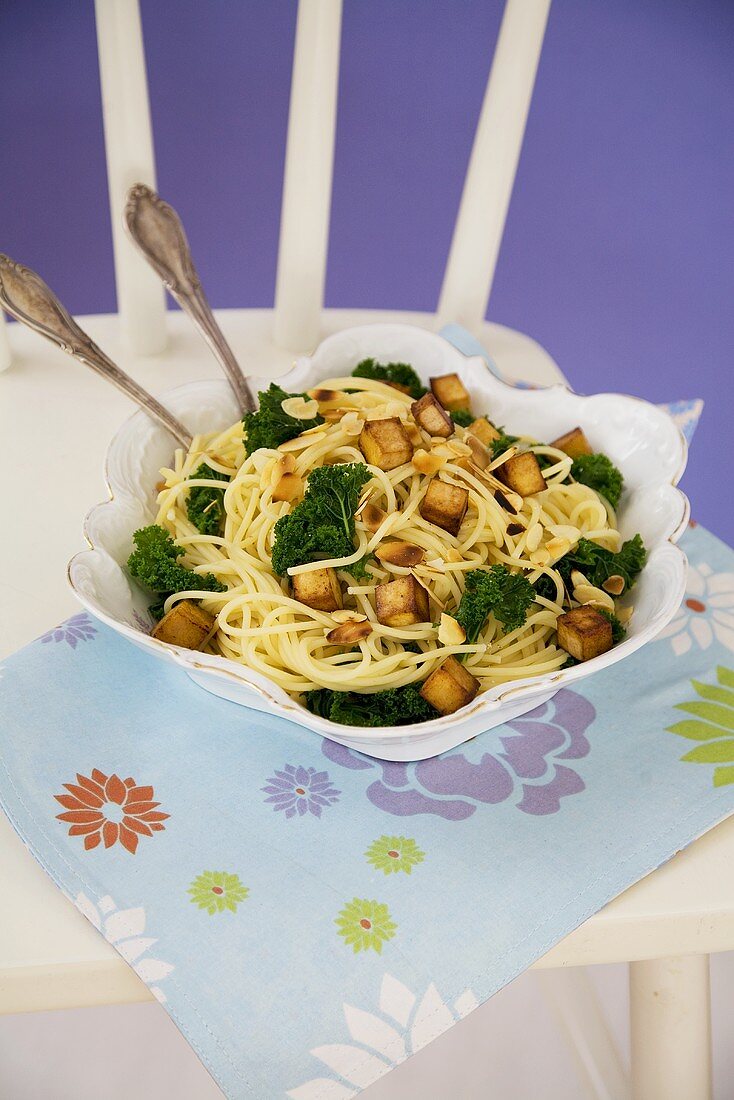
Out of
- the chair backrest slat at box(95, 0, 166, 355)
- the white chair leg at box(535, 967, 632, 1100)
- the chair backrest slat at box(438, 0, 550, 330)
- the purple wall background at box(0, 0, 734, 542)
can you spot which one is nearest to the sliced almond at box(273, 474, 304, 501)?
the chair backrest slat at box(95, 0, 166, 355)

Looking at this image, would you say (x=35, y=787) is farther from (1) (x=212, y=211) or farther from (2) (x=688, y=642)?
(1) (x=212, y=211)

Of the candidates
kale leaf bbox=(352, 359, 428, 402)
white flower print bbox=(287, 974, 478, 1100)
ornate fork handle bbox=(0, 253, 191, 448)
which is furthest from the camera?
kale leaf bbox=(352, 359, 428, 402)

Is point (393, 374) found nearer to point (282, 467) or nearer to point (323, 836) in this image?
point (282, 467)

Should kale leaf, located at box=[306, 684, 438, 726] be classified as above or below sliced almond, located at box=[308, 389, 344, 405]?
below

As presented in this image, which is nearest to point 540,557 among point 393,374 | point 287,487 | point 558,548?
point 558,548

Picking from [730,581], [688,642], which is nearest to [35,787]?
[688,642]

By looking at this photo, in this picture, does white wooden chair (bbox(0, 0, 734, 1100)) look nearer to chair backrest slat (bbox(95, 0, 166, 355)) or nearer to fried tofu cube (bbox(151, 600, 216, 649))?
chair backrest slat (bbox(95, 0, 166, 355))

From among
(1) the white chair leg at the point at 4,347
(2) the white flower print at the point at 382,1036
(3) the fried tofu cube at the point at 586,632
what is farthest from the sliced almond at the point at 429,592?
(1) the white chair leg at the point at 4,347
